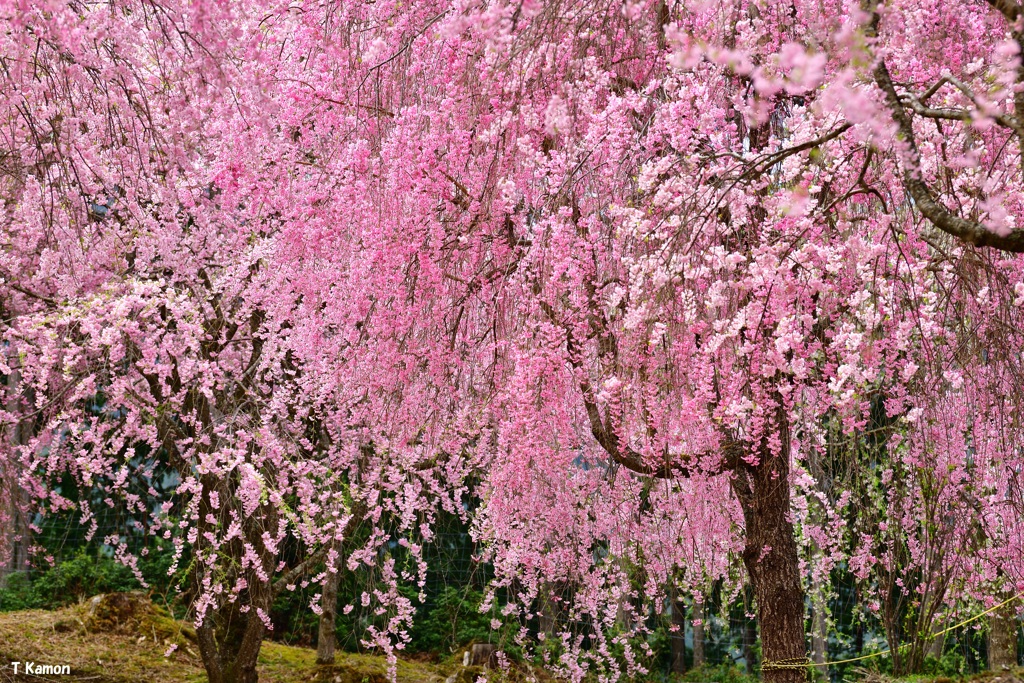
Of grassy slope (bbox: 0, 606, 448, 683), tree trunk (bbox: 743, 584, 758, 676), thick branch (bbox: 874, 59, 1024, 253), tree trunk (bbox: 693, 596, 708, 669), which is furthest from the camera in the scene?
tree trunk (bbox: 693, 596, 708, 669)

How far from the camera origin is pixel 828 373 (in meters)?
3.83

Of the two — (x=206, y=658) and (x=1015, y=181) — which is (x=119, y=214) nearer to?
(x=206, y=658)

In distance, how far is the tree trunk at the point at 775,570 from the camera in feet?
14.8

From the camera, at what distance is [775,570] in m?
4.57

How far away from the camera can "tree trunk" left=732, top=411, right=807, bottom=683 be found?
4.50 metres

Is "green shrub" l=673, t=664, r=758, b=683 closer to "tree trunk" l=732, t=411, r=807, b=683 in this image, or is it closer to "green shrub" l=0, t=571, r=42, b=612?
"tree trunk" l=732, t=411, r=807, b=683

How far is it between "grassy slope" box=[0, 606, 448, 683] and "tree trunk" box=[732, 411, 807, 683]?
3941 millimetres

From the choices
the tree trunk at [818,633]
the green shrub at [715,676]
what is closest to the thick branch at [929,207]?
the tree trunk at [818,633]

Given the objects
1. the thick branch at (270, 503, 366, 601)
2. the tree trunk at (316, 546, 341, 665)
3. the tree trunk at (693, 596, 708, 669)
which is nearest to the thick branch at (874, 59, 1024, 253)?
the thick branch at (270, 503, 366, 601)

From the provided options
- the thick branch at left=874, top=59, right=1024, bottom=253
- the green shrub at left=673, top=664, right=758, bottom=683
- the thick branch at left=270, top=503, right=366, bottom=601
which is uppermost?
the thick branch at left=874, top=59, right=1024, bottom=253

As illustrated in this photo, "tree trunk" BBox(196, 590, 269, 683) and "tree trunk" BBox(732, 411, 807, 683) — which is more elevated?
"tree trunk" BBox(732, 411, 807, 683)

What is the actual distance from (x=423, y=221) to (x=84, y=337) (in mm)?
2994

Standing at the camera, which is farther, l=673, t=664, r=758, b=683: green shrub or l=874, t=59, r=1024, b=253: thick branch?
l=673, t=664, r=758, b=683: green shrub

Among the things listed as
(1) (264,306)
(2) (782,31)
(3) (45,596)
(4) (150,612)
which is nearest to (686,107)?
(2) (782,31)
